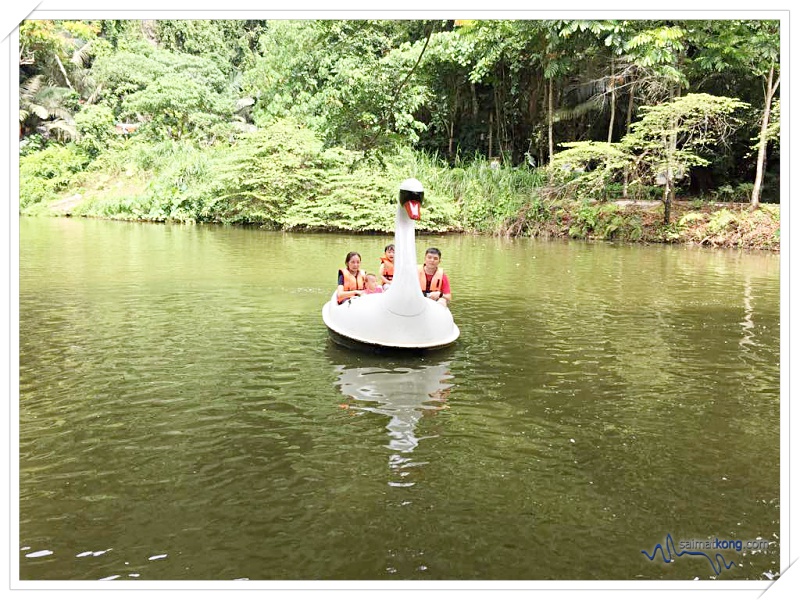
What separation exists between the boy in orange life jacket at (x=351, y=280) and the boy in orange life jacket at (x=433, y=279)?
77 centimetres

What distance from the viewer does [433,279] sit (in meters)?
9.51

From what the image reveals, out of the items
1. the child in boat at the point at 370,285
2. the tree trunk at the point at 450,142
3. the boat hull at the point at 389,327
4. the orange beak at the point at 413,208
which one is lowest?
the boat hull at the point at 389,327

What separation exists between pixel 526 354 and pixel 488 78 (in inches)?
887

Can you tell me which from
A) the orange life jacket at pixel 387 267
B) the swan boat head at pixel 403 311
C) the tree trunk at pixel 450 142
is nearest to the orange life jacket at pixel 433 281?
the orange life jacket at pixel 387 267

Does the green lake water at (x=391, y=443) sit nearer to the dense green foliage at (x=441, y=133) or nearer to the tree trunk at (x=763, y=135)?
the dense green foliage at (x=441, y=133)

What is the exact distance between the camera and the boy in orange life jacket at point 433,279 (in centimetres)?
949

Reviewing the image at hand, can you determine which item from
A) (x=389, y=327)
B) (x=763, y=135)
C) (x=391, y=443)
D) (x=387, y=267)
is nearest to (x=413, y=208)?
(x=389, y=327)

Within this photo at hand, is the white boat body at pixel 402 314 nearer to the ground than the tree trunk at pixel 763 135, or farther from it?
nearer to the ground

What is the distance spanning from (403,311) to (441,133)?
25.6 m

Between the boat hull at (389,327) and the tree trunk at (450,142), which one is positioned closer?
the boat hull at (389,327)

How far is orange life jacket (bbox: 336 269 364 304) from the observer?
9.10 m
